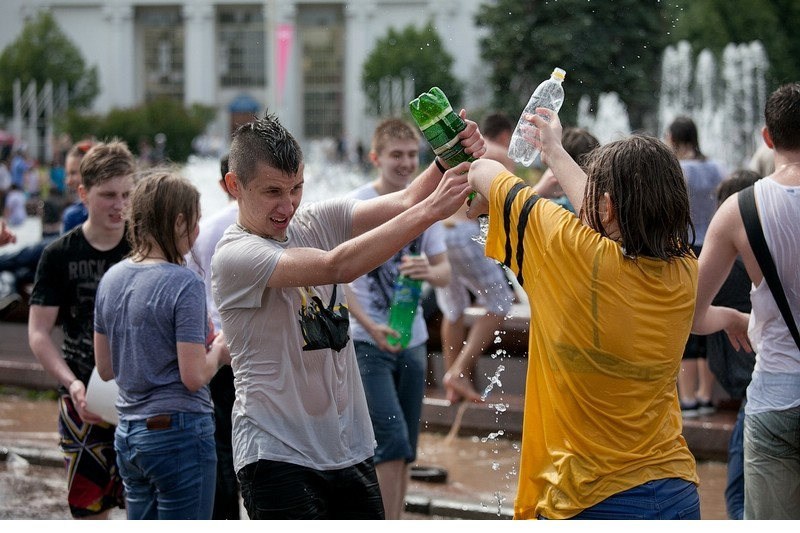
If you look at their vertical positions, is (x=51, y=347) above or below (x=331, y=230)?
below

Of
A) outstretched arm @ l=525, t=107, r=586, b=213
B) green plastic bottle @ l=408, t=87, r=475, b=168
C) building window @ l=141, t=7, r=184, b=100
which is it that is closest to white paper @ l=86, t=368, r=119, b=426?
green plastic bottle @ l=408, t=87, r=475, b=168

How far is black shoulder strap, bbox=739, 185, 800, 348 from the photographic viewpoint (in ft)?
13.6

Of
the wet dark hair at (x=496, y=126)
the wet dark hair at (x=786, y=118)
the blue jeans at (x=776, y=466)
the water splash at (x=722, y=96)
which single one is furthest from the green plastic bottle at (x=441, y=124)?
the water splash at (x=722, y=96)

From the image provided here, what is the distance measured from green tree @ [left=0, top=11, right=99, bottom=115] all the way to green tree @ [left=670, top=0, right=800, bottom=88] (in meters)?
36.4

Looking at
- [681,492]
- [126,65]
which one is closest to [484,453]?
[681,492]

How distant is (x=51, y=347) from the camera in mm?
5281

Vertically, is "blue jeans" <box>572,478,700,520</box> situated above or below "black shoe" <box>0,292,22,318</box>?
above

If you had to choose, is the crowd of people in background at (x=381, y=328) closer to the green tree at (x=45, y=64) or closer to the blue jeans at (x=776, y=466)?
the blue jeans at (x=776, y=466)

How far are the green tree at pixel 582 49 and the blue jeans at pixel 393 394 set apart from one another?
1012 inches

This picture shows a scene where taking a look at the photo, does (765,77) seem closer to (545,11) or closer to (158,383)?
(545,11)

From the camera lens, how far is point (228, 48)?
8050 cm

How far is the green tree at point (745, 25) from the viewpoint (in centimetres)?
4175

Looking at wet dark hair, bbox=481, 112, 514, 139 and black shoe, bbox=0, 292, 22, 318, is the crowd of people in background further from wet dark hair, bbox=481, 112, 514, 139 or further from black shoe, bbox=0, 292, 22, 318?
black shoe, bbox=0, 292, 22, 318
